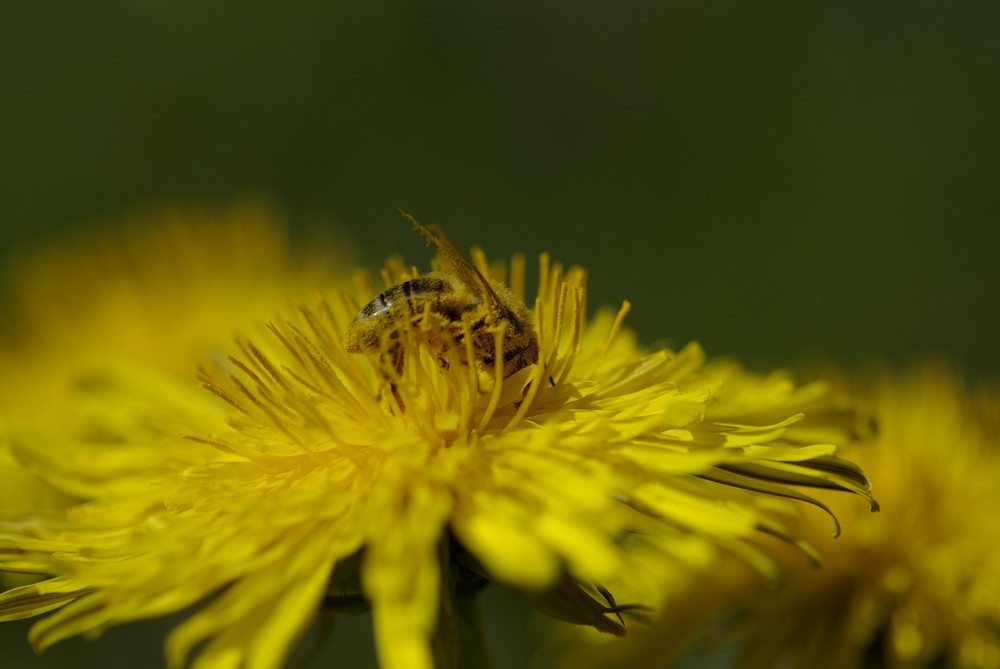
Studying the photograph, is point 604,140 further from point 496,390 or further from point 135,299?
point 496,390

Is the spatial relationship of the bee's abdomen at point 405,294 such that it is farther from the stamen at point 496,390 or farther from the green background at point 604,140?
the green background at point 604,140

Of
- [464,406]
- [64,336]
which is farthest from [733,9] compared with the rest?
[464,406]

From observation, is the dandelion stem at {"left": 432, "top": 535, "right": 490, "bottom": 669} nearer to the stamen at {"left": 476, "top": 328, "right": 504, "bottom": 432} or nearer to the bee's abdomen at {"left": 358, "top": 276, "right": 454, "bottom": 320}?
the stamen at {"left": 476, "top": 328, "right": 504, "bottom": 432}

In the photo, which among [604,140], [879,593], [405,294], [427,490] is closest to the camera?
[427,490]

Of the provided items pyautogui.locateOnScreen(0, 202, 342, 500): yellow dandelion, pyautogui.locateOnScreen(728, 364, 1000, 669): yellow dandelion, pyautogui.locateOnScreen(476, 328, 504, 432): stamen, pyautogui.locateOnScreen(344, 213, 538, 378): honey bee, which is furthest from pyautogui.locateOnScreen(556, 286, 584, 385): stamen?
pyautogui.locateOnScreen(0, 202, 342, 500): yellow dandelion

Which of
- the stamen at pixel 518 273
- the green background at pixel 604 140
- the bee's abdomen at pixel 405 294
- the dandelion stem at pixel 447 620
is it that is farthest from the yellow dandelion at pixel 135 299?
the dandelion stem at pixel 447 620

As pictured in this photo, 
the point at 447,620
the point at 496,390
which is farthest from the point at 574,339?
the point at 447,620

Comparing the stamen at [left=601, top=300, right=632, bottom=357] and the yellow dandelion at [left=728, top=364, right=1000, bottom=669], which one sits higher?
the stamen at [left=601, top=300, right=632, bottom=357]
